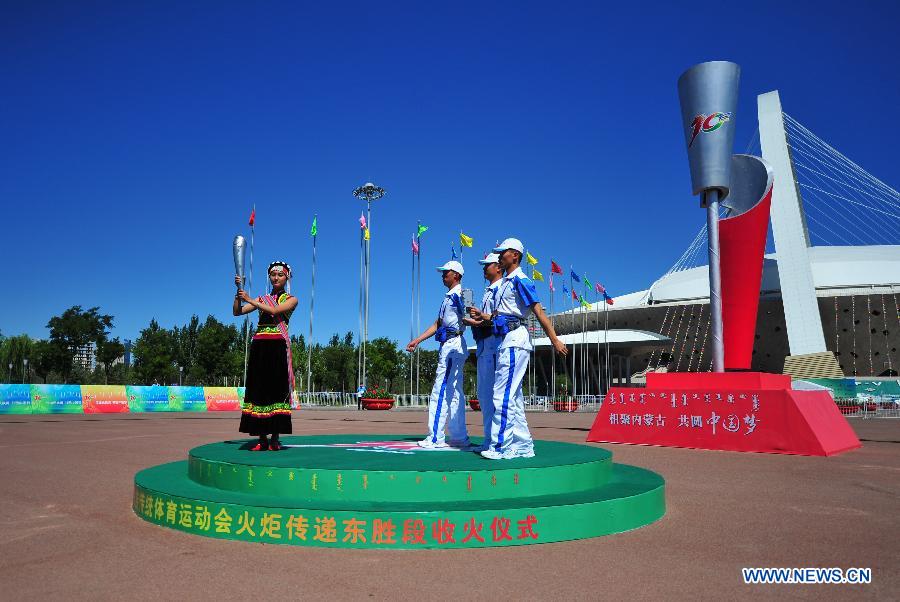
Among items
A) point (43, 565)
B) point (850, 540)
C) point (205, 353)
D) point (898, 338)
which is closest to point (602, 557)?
point (850, 540)

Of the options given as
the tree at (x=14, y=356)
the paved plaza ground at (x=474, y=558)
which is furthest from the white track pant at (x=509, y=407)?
the tree at (x=14, y=356)

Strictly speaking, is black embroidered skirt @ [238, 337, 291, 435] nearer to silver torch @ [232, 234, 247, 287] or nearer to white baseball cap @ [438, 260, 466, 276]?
silver torch @ [232, 234, 247, 287]

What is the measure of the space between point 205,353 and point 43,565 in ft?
183

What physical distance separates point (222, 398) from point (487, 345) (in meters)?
30.0

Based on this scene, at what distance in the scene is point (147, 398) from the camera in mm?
29516

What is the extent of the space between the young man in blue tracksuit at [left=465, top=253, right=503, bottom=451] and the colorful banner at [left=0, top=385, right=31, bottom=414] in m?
25.6

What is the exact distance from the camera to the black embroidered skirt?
21.2ft

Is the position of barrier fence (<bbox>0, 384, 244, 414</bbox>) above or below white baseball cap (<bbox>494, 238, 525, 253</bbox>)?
below

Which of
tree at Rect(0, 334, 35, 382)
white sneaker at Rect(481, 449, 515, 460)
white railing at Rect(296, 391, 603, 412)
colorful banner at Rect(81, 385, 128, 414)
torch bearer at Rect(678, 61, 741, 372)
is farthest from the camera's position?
tree at Rect(0, 334, 35, 382)

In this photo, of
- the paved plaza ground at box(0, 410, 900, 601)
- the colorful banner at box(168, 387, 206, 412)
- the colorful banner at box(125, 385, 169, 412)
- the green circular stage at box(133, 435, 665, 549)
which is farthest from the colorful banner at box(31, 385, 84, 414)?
the green circular stage at box(133, 435, 665, 549)

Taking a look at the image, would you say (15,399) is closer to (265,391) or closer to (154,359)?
(265,391)

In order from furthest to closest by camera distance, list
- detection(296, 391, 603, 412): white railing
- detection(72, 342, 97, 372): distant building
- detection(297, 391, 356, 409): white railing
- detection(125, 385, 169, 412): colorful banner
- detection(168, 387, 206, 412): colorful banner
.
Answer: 1. detection(72, 342, 97, 372): distant building
2. detection(297, 391, 356, 409): white railing
3. detection(296, 391, 603, 412): white railing
4. detection(168, 387, 206, 412): colorful banner
5. detection(125, 385, 169, 412): colorful banner

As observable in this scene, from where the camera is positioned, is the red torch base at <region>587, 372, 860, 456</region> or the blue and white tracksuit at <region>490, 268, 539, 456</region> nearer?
the blue and white tracksuit at <region>490, 268, 539, 456</region>
